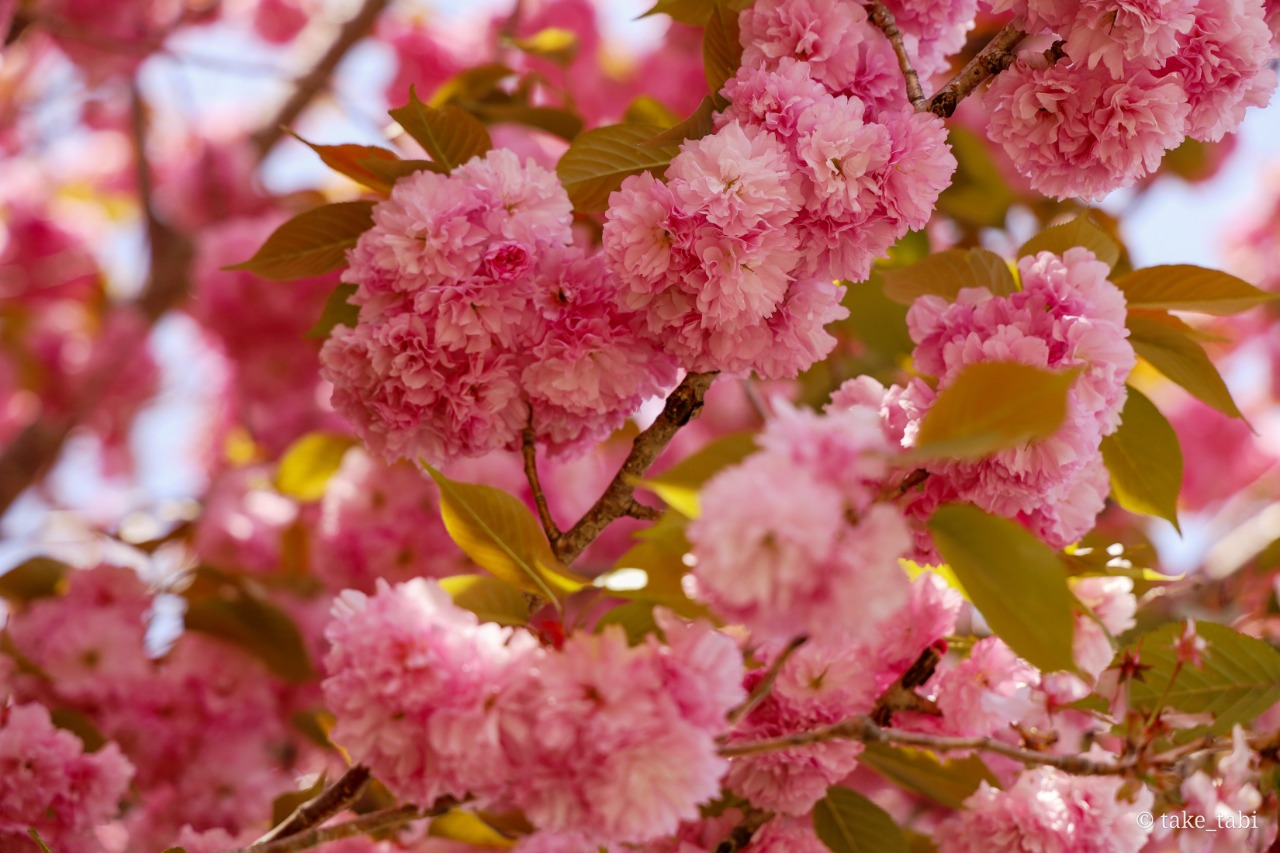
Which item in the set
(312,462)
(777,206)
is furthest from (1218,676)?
(312,462)

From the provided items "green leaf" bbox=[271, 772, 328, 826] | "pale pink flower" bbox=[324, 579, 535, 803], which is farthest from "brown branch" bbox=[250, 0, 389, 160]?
"pale pink flower" bbox=[324, 579, 535, 803]

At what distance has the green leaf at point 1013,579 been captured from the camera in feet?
1.87

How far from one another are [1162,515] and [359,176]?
2.21 feet

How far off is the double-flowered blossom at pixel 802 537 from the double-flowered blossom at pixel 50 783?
73cm

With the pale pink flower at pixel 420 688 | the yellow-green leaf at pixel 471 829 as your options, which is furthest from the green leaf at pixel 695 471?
the yellow-green leaf at pixel 471 829

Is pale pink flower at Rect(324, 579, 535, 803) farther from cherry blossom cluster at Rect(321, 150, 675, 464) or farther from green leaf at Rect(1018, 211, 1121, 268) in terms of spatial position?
green leaf at Rect(1018, 211, 1121, 268)

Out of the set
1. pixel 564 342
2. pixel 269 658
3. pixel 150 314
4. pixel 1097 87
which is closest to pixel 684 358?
pixel 564 342

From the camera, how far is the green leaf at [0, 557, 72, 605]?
54.2 inches

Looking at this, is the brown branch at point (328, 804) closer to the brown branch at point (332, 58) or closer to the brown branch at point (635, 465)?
the brown branch at point (635, 465)

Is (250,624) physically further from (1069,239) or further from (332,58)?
(332,58)

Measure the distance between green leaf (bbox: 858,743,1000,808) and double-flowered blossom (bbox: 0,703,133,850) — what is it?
67cm

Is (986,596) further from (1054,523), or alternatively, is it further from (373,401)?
(373,401)

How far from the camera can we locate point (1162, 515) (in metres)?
0.85

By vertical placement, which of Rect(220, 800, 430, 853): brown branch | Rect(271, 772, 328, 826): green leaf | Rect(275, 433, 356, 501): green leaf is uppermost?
Rect(220, 800, 430, 853): brown branch
